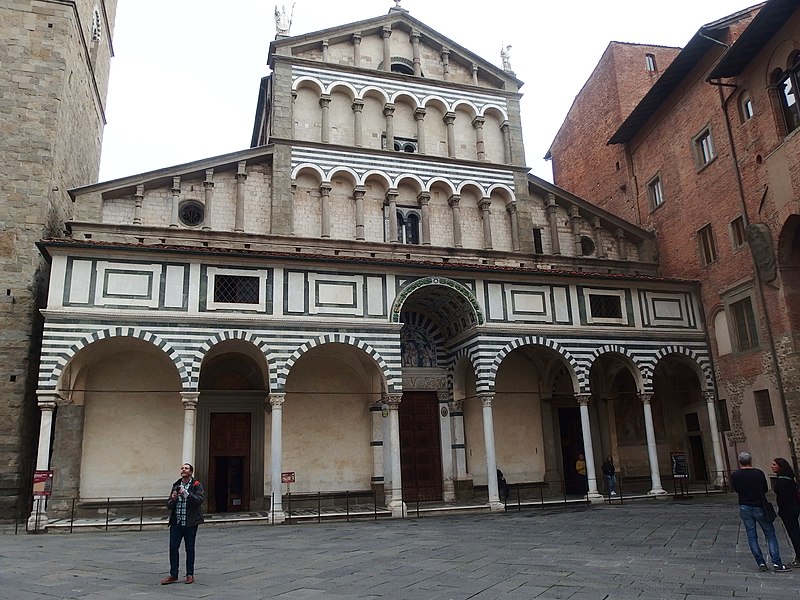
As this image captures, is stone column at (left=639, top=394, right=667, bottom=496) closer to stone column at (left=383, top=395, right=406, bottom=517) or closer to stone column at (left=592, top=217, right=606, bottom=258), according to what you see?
stone column at (left=592, top=217, right=606, bottom=258)

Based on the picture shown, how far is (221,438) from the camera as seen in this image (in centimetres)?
1745

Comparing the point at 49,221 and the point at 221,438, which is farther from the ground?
the point at 49,221

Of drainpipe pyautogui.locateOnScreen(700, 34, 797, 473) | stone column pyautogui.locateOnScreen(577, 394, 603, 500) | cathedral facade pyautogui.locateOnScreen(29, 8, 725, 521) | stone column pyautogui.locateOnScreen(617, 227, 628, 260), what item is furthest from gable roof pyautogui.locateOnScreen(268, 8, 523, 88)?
stone column pyautogui.locateOnScreen(577, 394, 603, 500)

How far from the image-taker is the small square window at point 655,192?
2229 cm

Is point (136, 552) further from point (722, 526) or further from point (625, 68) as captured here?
point (625, 68)

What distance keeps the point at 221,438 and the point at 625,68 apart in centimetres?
1964

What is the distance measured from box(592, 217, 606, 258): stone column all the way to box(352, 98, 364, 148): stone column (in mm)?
8130

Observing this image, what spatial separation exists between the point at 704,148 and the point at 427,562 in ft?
53.9

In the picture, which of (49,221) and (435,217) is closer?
(49,221)

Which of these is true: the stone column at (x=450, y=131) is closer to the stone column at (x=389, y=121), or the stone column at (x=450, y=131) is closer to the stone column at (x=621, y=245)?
the stone column at (x=389, y=121)

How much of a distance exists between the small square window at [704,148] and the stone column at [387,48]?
388 inches

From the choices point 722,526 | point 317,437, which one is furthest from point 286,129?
point 722,526

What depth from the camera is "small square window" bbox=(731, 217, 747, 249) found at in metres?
18.1

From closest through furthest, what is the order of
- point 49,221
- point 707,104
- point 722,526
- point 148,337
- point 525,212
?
1. point 722,526
2. point 148,337
3. point 49,221
4. point 707,104
5. point 525,212
